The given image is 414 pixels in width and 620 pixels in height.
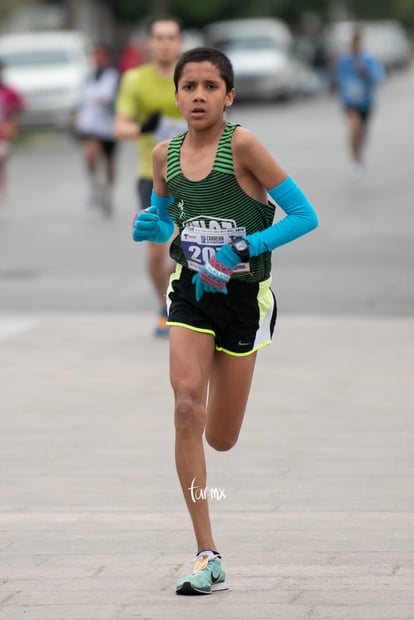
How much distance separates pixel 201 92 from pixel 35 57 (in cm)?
2835

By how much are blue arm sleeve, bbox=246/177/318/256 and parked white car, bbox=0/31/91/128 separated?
1048 inches

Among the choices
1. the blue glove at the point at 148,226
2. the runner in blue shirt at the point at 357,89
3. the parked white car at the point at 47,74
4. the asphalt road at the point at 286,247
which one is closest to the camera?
the blue glove at the point at 148,226

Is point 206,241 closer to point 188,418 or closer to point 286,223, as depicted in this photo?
point 286,223

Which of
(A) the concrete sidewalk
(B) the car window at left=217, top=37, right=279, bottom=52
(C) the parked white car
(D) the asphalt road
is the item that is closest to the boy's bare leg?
(A) the concrete sidewalk

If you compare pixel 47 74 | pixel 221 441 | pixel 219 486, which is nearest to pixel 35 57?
pixel 47 74

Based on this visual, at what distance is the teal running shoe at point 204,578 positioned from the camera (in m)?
4.88

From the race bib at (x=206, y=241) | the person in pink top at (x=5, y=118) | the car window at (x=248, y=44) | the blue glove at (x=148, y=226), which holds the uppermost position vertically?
the car window at (x=248, y=44)

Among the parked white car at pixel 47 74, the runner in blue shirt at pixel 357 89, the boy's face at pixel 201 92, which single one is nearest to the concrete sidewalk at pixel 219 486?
the boy's face at pixel 201 92

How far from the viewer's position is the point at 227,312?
5.23 metres

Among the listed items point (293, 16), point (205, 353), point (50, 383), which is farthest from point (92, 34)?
point (205, 353)

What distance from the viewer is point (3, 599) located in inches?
192

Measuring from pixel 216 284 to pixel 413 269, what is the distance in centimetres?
954

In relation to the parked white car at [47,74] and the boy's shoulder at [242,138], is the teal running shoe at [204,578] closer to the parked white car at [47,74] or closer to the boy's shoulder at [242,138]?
the boy's shoulder at [242,138]

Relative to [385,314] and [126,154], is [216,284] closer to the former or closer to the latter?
[385,314]
